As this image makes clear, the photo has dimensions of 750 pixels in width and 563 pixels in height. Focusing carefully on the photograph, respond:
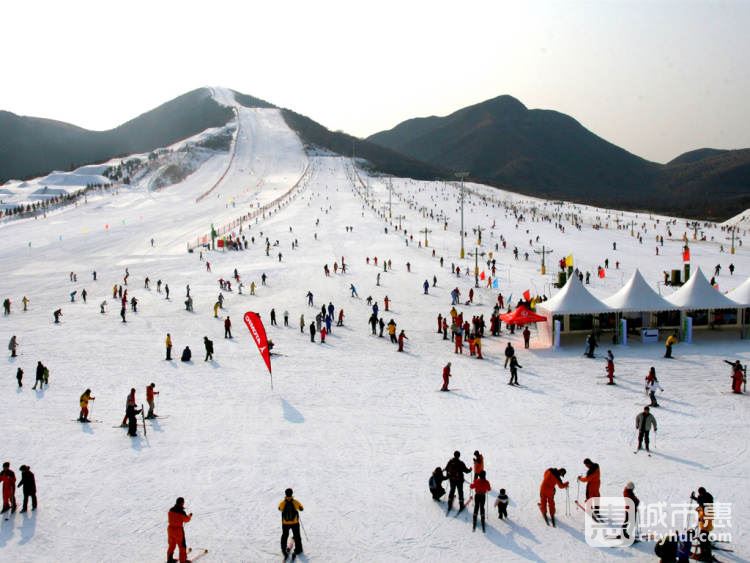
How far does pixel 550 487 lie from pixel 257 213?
204 feet

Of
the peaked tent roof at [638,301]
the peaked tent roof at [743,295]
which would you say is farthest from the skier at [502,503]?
the peaked tent roof at [743,295]

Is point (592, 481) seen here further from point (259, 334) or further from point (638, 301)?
point (638, 301)

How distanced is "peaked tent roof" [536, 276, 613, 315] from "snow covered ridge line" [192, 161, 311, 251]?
33.8 metres

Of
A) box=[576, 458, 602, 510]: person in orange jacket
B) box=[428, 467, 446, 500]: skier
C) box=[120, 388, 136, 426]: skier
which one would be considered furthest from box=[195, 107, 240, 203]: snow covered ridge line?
box=[576, 458, 602, 510]: person in orange jacket

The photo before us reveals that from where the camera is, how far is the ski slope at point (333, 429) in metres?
9.23

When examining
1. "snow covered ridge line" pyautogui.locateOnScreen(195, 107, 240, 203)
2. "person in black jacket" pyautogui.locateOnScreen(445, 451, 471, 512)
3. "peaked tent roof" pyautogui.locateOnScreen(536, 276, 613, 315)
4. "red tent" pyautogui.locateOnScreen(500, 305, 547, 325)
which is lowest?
"person in black jacket" pyautogui.locateOnScreen(445, 451, 471, 512)

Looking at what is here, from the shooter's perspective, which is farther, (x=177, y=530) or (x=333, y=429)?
(x=333, y=429)

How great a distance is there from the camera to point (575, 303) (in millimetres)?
20766

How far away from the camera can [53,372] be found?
61.4ft

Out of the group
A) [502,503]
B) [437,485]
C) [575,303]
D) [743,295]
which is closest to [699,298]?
[743,295]

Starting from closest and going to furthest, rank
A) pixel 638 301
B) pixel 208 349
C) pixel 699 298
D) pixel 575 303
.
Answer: pixel 208 349 → pixel 575 303 → pixel 638 301 → pixel 699 298

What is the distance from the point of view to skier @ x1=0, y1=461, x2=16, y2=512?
9.76m

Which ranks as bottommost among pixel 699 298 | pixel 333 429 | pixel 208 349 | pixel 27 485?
pixel 333 429

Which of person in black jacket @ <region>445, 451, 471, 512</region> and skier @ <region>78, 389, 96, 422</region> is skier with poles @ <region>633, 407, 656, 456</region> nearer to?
person in black jacket @ <region>445, 451, 471, 512</region>
